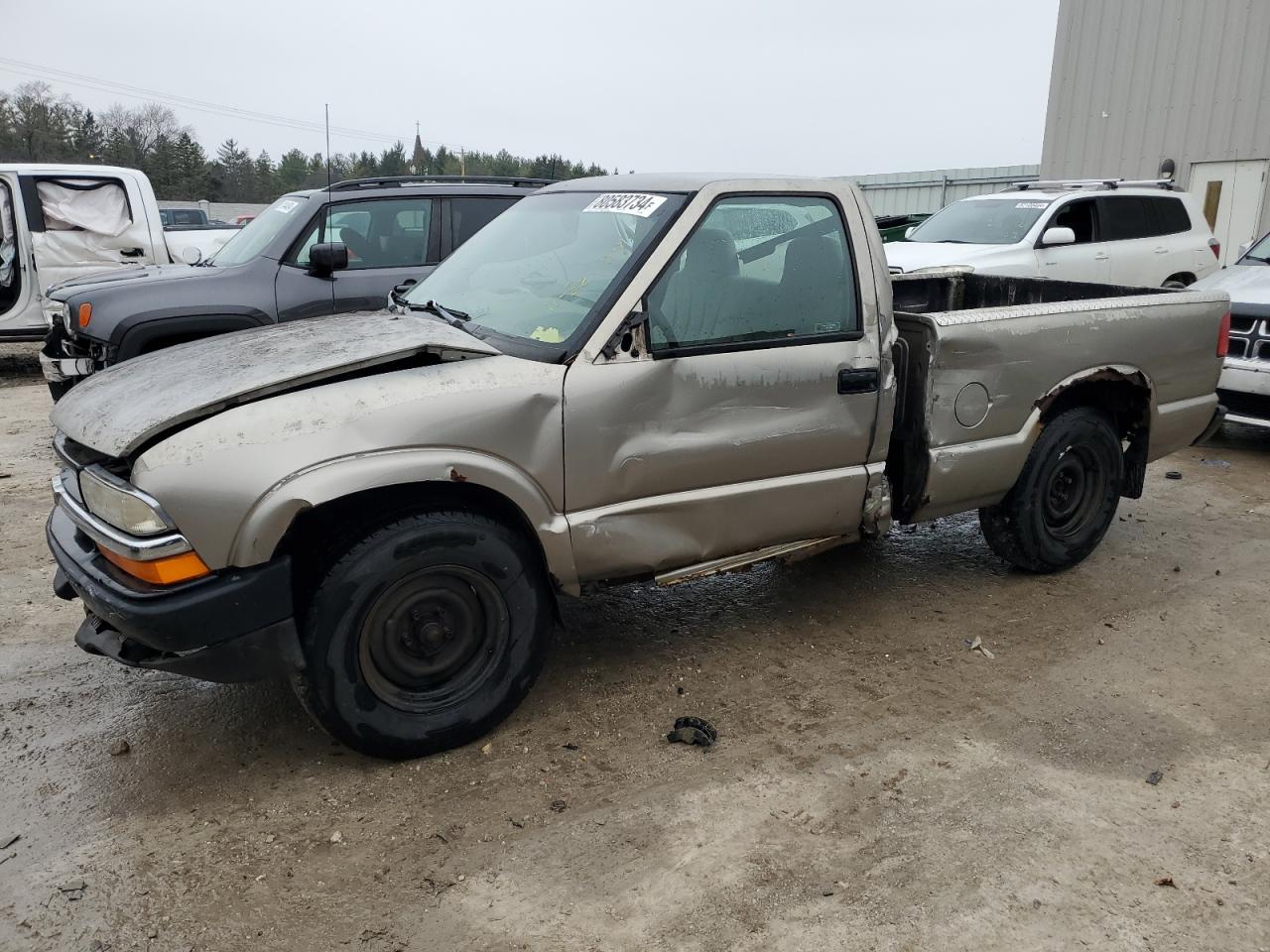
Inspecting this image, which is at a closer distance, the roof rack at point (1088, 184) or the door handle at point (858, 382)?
the door handle at point (858, 382)

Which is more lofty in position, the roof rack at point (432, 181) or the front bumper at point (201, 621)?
the roof rack at point (432, 181)

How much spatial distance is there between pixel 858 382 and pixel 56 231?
9.21 m

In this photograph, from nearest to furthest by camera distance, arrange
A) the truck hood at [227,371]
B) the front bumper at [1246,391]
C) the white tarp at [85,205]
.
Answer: the truck hood at [227,371] < the front bumper at [1246,391] < the white tarp at [85,205]

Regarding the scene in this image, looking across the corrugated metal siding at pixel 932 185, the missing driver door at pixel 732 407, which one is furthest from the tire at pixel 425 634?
the corrugated metal siding at pixel 932 185

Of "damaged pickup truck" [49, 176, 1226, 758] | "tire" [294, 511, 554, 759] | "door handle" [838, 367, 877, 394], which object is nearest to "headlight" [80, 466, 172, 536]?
"damaged pickup truck" [49, 176, 1226, 758]

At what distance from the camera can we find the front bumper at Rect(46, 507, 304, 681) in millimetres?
2789

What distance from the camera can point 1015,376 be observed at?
436 cm

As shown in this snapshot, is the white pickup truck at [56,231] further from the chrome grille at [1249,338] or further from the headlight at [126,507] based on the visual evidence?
the chrome grille at [1249,338]

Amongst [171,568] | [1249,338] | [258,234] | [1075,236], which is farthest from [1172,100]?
[171,568]

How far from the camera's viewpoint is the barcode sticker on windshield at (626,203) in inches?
146

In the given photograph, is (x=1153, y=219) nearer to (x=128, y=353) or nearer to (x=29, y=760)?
(x=128, y=353)

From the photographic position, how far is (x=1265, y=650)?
4.22 m

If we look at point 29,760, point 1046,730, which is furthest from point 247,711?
point 1046,730

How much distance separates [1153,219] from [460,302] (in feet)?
31.2
